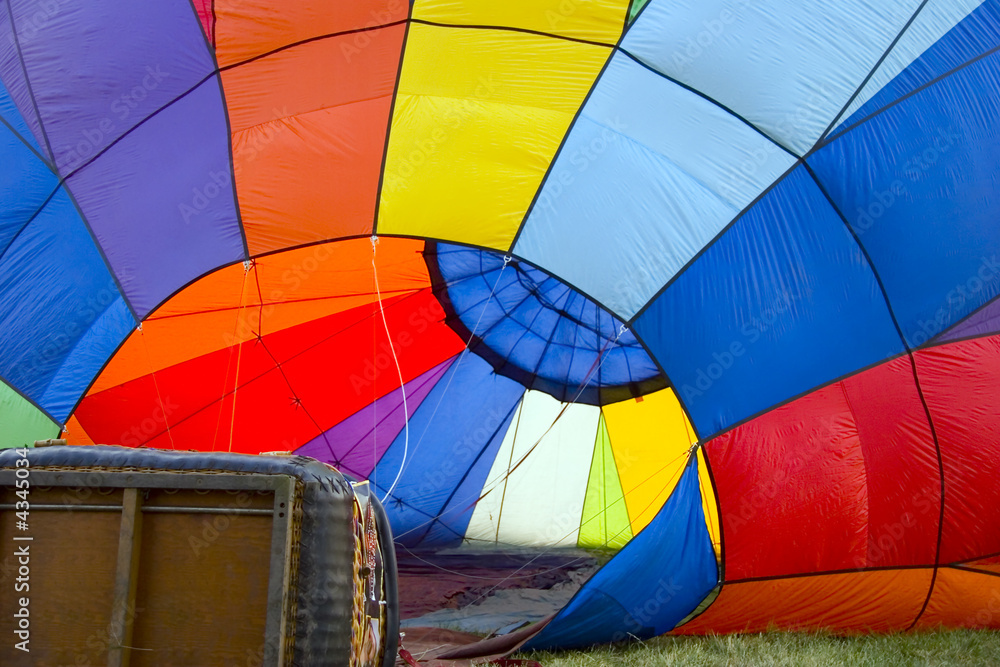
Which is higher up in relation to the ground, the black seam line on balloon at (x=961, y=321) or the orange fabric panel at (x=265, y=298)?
the orange fabric panel at (x=265, y=298)

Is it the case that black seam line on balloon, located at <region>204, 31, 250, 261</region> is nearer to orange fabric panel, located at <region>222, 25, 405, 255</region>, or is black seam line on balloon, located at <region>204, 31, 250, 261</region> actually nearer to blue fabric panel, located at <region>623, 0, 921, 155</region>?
orange fabric panel, located at <region>222, 25, 405, 255</region>

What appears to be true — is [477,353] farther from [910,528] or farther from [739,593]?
[910,528]

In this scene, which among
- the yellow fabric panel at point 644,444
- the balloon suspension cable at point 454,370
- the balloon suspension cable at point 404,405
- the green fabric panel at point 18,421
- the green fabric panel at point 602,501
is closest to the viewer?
the green fabric panel at point 18,421

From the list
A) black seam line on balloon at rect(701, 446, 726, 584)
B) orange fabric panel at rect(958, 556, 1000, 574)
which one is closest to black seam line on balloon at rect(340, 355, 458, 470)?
black seam line on balloon at rect(701, 446, 726, 584)

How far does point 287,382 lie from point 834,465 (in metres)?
3.42

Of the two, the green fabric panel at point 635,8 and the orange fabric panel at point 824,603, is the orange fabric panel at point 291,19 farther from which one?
the orange fabric panel at point 824,603

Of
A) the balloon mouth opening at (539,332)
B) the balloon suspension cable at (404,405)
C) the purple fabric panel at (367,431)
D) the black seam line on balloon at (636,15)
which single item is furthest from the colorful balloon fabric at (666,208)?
the purple fabric panel at (367,431)

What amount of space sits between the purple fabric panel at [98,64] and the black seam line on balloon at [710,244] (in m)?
2.13

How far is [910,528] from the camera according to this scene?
3.81 metres

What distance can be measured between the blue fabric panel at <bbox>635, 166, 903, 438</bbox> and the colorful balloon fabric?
0.01m

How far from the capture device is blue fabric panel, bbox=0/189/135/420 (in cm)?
374

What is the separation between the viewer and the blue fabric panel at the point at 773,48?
11.3 feet

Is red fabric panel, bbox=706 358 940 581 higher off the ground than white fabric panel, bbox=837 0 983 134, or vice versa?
white fabric panel, bbox=837 0 983 134

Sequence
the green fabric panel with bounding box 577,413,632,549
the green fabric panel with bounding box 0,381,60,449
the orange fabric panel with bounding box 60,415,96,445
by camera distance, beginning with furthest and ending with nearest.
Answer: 1. the green fabric panel with bounding box 577,413,632,549
2. the orange fabric panel with bounding box 60,415,96,445
3. the green fabric panel with bounding box 0,381,60,449
